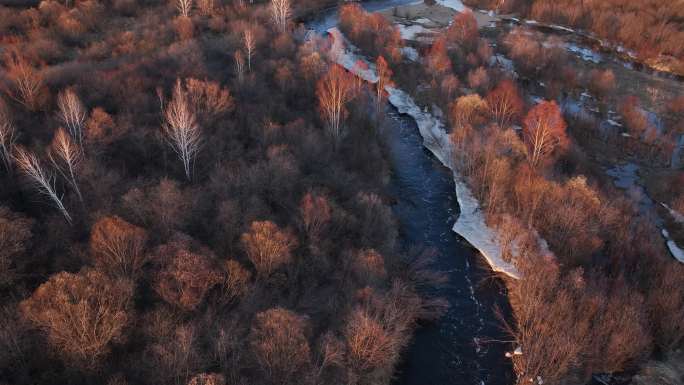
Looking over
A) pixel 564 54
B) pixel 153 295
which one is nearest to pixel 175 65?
pixel 153 295

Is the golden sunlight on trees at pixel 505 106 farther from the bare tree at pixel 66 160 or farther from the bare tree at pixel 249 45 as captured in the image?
the bare tree at pixel 66 160

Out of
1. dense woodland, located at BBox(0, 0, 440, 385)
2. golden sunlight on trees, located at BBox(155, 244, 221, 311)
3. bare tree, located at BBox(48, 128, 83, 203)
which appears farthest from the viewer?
bare tree, located at BBox(48, 128, 83, 203)

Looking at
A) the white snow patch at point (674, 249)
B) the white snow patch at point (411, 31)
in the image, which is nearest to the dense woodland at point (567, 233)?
the white snow patch at point (674, 249)

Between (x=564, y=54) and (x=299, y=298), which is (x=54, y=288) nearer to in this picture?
Result: (x=299, y=298)

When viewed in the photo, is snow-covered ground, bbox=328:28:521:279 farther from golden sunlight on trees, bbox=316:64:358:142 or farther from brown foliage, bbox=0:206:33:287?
brown foliage, bbox=0:206:33:287

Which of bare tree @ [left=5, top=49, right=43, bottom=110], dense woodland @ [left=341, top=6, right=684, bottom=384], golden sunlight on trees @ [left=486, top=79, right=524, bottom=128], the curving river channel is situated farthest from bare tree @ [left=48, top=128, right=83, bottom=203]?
golden sunlight on trees @ [left=486, top=79, right=524, bottom=128]
